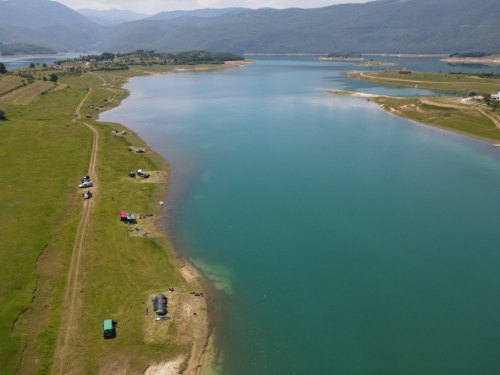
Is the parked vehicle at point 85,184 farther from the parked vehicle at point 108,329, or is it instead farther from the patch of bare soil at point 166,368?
the patch of bare soil at point 166,368

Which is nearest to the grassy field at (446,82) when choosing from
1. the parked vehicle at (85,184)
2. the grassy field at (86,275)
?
the grassy field at (86,275)

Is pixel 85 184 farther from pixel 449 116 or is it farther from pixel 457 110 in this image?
pixel 457 110

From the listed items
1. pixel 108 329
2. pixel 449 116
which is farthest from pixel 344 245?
pixel 449 116

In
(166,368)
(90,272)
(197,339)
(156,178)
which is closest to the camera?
(166,368)

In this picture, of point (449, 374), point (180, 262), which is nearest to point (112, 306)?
point (180, 262)

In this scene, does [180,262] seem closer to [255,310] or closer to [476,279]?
[255,310]

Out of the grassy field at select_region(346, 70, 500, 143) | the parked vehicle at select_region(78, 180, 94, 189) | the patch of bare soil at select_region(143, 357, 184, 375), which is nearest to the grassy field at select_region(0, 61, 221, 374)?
the patch of bare soil at select_region(143, 357, 184, 375)
